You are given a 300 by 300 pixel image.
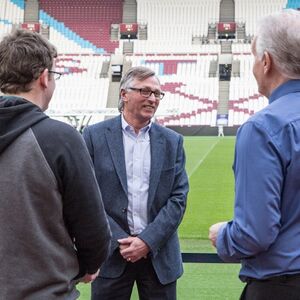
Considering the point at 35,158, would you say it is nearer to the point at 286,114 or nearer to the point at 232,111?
the point at 286,114

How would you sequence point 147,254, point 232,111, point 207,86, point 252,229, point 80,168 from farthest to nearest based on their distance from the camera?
point 207,86 < point 232,111 < point 147,254 < point 80,168 < point 252,229

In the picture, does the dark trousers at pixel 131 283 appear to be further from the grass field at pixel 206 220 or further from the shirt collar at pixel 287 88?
the grass field at pixel 206 220

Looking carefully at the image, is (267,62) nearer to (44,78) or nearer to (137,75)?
(44,78)

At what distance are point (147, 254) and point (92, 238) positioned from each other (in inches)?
30.6

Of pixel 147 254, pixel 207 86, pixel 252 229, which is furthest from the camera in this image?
pixel 207 86

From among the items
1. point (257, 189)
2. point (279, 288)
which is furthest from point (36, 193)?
point (279, 288)

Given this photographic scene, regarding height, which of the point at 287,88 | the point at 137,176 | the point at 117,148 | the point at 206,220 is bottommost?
the point at 206,220

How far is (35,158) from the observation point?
178cm

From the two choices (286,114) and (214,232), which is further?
(214,232)

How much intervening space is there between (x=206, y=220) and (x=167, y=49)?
26839 mm

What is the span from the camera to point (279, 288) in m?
1.77

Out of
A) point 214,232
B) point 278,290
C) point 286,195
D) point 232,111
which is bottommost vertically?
point 232,111

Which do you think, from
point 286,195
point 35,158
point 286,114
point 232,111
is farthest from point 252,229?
point 232,111

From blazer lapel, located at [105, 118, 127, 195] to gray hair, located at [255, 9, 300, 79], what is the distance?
107 centimetres
